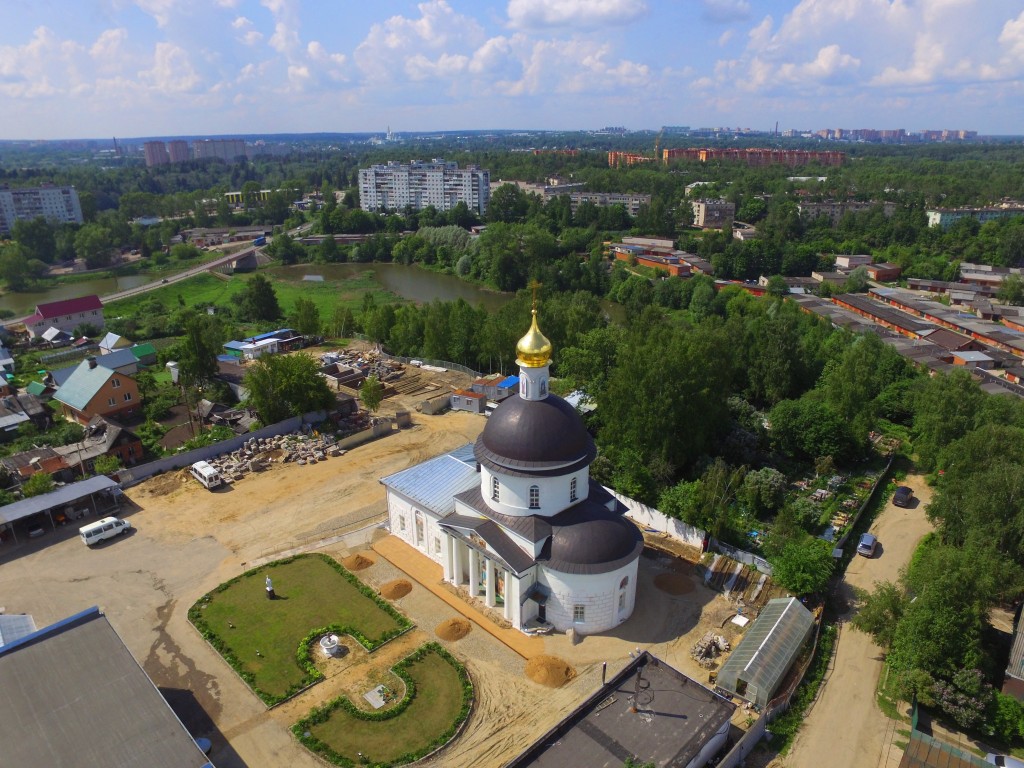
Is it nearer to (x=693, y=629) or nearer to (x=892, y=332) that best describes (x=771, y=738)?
(x=693, y=629)

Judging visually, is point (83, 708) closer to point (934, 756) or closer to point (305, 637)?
point (305, 637)

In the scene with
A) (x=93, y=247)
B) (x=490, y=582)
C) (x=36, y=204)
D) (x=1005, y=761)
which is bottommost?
(x=1005, y=761)

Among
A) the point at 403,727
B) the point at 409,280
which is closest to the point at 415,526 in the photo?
the point at 403,727

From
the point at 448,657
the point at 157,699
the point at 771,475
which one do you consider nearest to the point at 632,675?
the point at 448,657

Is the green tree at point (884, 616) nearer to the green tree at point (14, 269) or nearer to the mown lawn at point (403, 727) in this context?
the mown lawn at point (403, 727)

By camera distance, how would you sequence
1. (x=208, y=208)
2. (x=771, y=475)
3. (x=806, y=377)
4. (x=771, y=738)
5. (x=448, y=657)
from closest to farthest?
(x=771, y=738), (x=448, y=657), (x=771, y=475), (x=806, y=377), (x=208, y=208)

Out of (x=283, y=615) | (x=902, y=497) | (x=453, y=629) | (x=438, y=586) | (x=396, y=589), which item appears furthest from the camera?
(x=902, y=497)
